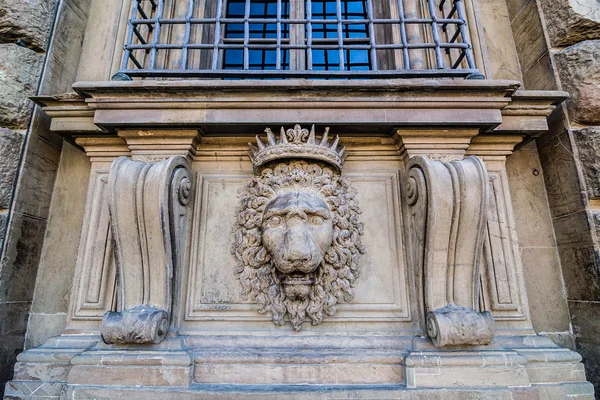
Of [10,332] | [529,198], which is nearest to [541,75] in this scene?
[529,198]

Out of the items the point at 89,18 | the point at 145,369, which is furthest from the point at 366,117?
the point at 89,18

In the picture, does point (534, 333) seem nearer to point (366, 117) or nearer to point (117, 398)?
point (366, 117)

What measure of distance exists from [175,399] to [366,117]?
2.13m

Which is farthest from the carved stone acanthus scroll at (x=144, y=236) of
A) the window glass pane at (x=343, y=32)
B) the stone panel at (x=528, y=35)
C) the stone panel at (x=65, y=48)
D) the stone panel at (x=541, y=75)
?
the stone panel at (x=528, y=35)

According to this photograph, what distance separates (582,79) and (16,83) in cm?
419

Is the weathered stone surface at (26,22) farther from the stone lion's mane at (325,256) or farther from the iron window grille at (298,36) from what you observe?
the stone lion's mane at (325,256)

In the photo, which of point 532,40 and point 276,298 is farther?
point 532,40

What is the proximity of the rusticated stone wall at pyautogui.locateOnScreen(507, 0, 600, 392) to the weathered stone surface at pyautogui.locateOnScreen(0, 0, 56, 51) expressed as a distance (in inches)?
158

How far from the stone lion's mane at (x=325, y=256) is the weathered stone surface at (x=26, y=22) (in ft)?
6.75

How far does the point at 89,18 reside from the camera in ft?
10.5

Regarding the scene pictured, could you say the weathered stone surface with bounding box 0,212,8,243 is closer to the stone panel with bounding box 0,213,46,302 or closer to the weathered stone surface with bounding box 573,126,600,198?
the stone panel with bounding box 0,213,46,302

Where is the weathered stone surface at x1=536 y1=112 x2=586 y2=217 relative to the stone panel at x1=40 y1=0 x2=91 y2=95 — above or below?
below

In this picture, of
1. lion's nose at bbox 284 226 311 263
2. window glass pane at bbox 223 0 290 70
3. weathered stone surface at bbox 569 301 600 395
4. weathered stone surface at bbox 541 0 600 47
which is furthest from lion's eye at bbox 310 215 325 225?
weathered stone surface at bbox 541 0 600 47

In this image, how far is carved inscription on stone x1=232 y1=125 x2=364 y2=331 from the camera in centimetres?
216
